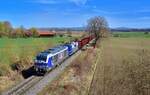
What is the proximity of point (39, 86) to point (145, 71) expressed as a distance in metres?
11.7

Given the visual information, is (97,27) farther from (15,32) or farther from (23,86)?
(23,86)

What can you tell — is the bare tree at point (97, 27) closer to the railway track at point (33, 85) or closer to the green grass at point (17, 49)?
the green grass at point (17, 49)

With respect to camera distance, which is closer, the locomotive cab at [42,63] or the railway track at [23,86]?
the railway track at [23,86]

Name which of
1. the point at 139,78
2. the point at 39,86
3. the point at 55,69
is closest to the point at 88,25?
the point at 55,69

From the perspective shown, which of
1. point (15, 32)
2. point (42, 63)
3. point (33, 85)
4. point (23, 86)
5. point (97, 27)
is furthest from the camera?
point (15, 32)

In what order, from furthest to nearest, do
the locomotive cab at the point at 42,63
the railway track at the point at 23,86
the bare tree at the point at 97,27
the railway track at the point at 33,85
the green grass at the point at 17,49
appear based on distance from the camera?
the bare tree at the point at 97,27
the green grass at the point at 17,49
the locomotive cab at the point at 42,63
the railway track at the point at 33,85
the railway track at the point at 23,86

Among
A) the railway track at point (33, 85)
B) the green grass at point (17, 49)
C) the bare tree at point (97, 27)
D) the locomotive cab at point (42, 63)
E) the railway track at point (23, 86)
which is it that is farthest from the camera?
the bare tree at point (97, 27)

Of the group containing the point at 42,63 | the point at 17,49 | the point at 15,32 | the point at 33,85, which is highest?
the point at 42,63

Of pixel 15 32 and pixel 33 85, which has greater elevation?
pixel 33 85

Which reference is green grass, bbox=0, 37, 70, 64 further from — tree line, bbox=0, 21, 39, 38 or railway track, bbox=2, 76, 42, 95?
tree line, bbox=0, 21, 39, 38

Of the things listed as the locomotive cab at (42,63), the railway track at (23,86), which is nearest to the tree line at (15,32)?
the locomotive cab at (42,63)

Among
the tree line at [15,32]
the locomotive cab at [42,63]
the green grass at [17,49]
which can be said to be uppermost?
the locomotive cab at [42,63]

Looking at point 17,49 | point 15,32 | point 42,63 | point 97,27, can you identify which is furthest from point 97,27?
point 42,63

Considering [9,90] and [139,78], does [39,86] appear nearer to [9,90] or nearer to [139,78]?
[9,90]
